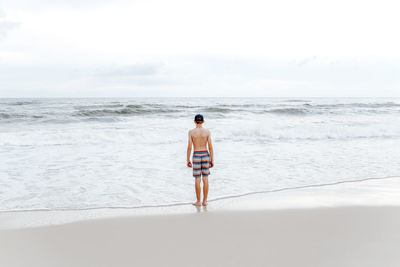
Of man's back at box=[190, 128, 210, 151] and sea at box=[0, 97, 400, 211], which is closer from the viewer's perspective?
man's back at box=[190, 128, 210, 151]

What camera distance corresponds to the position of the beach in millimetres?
3334

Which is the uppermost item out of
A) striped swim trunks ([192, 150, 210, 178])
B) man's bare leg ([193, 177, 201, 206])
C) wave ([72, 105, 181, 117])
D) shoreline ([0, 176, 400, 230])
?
wave ([72, 105, 181, 117])

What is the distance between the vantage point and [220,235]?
3924 mm

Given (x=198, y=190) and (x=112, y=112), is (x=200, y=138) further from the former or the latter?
(x=112, y=112)

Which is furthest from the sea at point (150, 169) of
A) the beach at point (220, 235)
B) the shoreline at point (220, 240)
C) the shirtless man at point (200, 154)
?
the shoreline at point (220, 240)

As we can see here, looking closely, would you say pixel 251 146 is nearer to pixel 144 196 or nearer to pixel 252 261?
pixel 144 196

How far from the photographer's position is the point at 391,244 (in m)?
3.54

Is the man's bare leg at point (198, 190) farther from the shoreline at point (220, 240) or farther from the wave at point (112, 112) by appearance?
the wave at point (112, 112)

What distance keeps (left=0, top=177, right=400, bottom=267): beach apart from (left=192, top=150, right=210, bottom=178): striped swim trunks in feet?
1.76

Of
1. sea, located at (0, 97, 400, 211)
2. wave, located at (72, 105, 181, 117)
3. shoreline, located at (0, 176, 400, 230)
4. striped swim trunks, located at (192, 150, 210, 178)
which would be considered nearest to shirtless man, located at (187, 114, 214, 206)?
striped swim trunks, located at (192, 150, 210, 178)

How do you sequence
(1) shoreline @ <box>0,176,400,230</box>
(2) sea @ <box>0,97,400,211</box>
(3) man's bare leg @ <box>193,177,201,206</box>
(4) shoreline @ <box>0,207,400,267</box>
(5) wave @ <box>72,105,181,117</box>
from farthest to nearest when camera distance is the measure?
1. (5) wave @ <box>72,105,181,117</box>
2. (2) sea @ <box>0,97,400,211</box>
3. (3) man's bare leg @ <box>193,177,201,206</box>
4. (1) shoreline @ <box>0,176,400,230</box>
5. (4) shoreline @ <box>0,207,400,267</box>

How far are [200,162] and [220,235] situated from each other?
1.56m

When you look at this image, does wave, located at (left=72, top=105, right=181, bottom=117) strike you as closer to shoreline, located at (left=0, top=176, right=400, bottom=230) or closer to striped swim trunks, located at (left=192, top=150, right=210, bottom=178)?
shoreline, located at (left=0, top=176, right=400, bottom=230)

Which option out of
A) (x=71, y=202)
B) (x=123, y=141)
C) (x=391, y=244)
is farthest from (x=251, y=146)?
(x=391, y=244)
